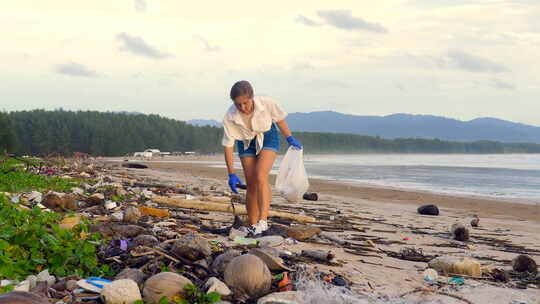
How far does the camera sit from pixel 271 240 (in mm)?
5238

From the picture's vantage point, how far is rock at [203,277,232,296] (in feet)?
11.2

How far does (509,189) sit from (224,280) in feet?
62.2

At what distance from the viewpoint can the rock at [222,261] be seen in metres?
3.81

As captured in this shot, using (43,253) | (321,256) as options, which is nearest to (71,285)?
(43,253)

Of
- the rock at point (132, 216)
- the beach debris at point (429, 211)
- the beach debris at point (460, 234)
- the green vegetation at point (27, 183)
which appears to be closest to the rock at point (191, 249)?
the rock at point (132, 216)

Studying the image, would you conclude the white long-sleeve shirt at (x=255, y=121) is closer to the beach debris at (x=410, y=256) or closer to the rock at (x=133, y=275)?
the beach debris at (x=410, y=256)

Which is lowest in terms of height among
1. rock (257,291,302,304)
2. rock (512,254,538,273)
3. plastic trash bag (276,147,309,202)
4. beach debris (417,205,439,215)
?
beach debris (417,205,439,215)

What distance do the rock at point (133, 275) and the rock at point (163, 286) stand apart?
16cm

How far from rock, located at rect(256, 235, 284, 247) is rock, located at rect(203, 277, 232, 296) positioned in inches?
63.0

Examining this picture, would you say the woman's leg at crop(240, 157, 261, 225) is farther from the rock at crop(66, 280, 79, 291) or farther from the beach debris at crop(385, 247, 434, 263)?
the rock at crop(66, 280, 79, 291)

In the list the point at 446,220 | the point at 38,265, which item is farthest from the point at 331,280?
the point at 446,220

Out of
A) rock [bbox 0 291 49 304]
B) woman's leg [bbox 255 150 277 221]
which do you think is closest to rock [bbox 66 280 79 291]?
rock [bbox 0 291 49 304]

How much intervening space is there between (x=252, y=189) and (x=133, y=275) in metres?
2.99

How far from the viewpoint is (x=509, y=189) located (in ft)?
64.7
